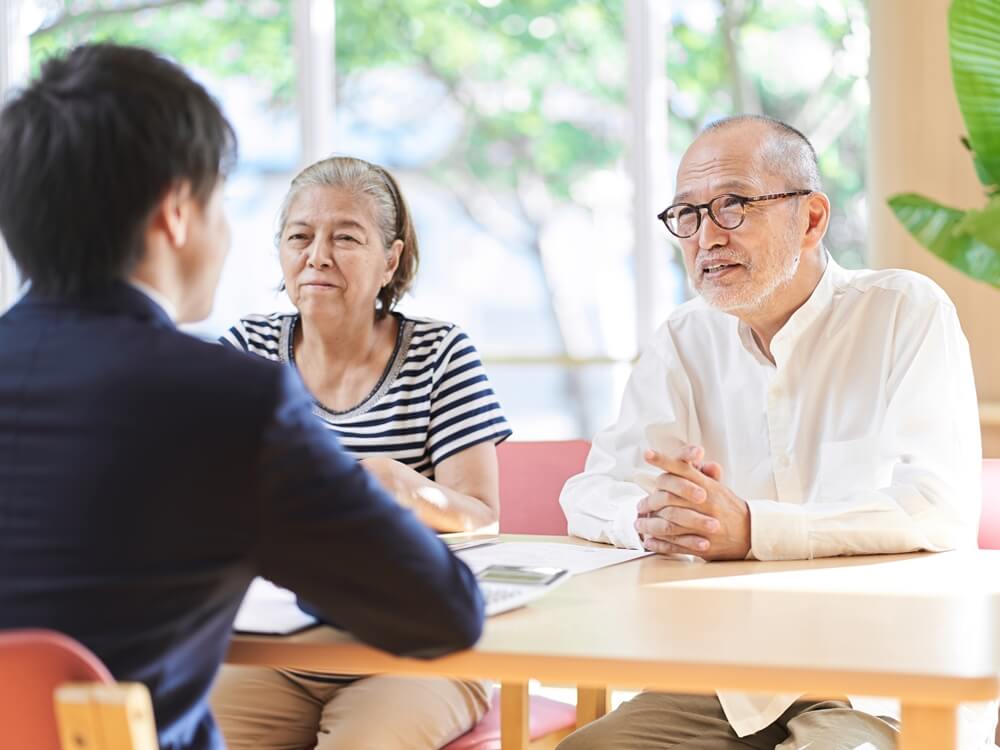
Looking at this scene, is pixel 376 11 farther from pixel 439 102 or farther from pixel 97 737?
pixel 97 737

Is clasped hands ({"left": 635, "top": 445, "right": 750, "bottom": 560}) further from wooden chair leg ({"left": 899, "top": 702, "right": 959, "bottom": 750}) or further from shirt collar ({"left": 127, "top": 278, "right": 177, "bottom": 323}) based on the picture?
shirt collar ({"left": 127, "top": 278, "right": 177, "bottom": 323})

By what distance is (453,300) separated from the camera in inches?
179

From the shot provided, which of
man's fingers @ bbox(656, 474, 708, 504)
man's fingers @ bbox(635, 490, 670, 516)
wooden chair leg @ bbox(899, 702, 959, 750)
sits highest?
man's fingers @ bbox(656, 474, 708, 504)

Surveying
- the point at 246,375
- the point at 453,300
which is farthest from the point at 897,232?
the point at 246,375

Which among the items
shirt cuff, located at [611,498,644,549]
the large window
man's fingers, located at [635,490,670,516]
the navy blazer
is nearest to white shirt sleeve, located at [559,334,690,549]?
shirt cuff, located at [611,498,644,549]

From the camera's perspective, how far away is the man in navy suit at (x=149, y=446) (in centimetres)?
108

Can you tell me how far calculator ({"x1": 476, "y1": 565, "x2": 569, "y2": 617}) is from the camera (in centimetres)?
142

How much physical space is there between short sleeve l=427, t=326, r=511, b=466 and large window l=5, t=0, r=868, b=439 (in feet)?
6.87

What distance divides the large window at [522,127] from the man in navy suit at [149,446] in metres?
3.22

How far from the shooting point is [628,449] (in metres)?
2.19

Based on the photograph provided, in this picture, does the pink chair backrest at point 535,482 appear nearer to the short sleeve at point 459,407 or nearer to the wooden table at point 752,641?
the short sleeve at point 459,407

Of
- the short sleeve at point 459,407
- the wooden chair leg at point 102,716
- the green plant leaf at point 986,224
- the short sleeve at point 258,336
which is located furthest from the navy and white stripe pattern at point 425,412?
the wooden chair leg at point 102,716

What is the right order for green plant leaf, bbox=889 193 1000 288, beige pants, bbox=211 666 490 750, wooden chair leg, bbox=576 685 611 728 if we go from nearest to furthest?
beige pants, bbox=211 666 490 750
wooden chair leg, bbox=576 685 611 728
green plant leaf, bbox=889 193 1000 288

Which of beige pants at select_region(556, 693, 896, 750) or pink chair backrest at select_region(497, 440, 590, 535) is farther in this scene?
pink chair backrest at select_region(497, 440, 590, 535)
